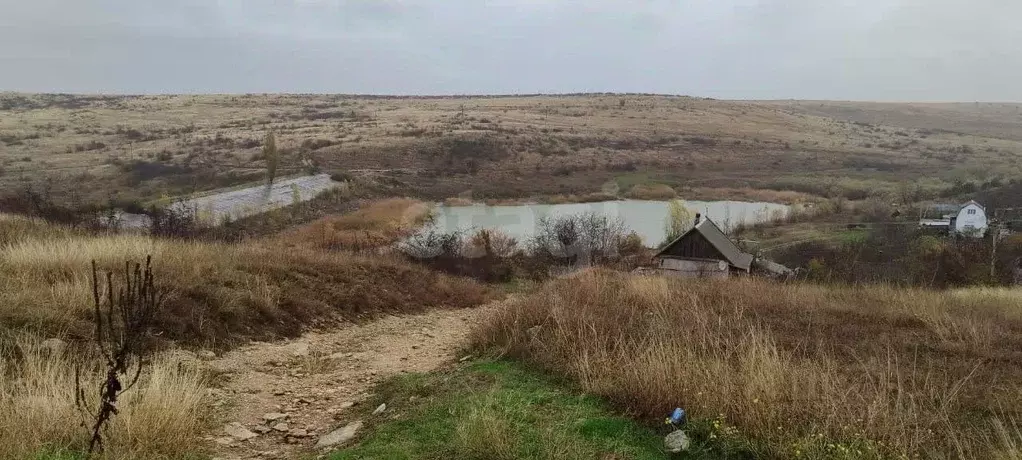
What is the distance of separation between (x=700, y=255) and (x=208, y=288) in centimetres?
2592

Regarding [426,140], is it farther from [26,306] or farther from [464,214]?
[26,306]

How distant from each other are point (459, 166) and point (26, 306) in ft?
219

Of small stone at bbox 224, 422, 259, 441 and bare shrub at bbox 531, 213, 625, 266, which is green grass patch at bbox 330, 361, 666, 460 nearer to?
small stone at bbox 224, 422, 259, 441

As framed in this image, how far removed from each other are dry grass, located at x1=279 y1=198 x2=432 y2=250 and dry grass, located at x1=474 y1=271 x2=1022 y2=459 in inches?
734

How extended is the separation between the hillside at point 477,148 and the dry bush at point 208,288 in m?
36.7

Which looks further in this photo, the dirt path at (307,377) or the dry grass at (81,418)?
the dirt path at (307,377)

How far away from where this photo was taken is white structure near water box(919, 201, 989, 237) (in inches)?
2071

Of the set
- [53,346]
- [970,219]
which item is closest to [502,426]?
[53,346]

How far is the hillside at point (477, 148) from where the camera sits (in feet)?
194

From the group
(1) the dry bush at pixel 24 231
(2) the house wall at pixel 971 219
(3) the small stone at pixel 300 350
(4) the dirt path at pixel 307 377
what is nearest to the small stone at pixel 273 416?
(4) the dirt path at pixel 307 377

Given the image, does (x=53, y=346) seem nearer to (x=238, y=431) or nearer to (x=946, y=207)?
(x=238, y=431)

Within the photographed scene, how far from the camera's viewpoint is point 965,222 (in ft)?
177

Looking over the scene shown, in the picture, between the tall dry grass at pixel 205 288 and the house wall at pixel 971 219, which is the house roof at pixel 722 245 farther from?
the house wall at pixel 971 219

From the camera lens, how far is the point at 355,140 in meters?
78.1
